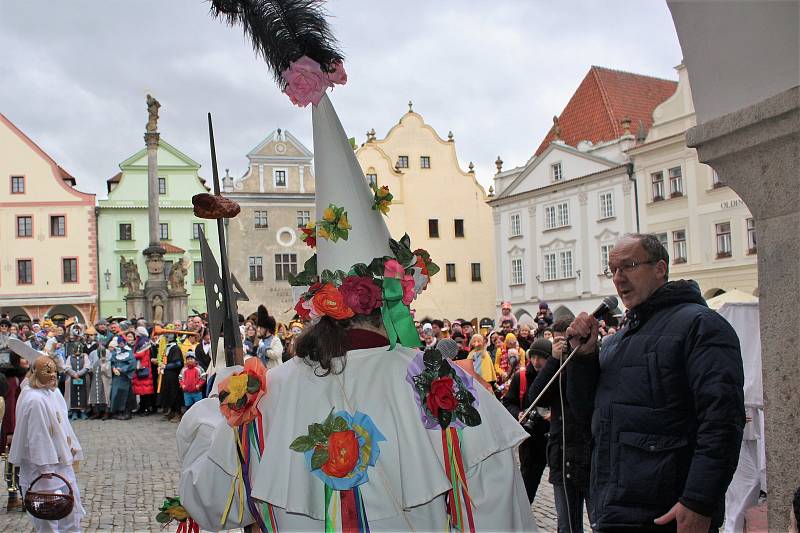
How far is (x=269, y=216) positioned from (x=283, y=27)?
4694cm

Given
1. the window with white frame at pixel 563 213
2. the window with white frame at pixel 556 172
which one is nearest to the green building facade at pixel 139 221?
the window with white frame at pixel 556 172

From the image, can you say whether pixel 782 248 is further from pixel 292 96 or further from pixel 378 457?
pixel 292 96

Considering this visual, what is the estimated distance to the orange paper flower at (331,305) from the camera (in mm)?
3273

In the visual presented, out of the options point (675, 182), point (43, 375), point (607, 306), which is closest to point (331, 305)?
point (607, 306)

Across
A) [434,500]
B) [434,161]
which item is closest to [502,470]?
[434,500]

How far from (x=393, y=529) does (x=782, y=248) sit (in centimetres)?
201

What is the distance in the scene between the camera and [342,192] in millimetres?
3553

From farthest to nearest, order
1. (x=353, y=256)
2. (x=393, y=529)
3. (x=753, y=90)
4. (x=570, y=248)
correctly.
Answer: (x=570, y=248) → (x=753, y=90) → (x=353, y=256) → (x=393, y=529)

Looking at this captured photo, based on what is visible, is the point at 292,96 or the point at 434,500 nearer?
the point at 434,500

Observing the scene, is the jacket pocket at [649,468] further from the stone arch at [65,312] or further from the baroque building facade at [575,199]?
the stone arch at [65,312]

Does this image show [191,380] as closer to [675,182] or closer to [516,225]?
[675,182]

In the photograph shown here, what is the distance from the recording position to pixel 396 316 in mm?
3387

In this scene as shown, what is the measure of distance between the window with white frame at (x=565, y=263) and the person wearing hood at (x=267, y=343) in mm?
28778

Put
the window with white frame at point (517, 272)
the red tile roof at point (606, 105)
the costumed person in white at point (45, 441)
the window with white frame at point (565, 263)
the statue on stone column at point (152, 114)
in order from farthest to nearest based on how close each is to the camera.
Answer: the window with white frame at point (517, 272) < the red tile roof at point (606, 105) < the window with white frame at point (565, 263) < the statue on stone column at point (152, 114) < the costumed person in white at point (45, 441)
